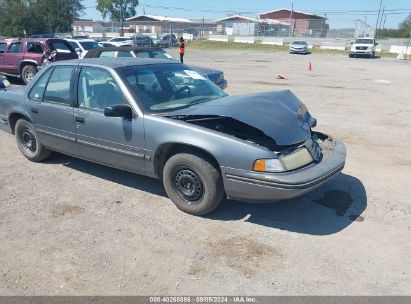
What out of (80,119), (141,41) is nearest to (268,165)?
(80,119)

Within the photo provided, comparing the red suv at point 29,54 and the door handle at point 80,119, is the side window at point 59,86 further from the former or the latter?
the red suv at point 29,54

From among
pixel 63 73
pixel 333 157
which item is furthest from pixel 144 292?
pixel 63 73

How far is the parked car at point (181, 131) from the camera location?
3691mm

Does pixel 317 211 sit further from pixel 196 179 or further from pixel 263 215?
pixel 196 179

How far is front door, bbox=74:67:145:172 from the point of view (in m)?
4.32

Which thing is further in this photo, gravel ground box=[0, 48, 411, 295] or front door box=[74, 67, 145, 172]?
front door box=[74, 67, 145, 172]

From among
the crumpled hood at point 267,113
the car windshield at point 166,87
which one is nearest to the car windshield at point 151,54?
the car windshield at point 166,87

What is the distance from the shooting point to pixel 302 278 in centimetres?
316

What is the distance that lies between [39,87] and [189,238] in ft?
10.5

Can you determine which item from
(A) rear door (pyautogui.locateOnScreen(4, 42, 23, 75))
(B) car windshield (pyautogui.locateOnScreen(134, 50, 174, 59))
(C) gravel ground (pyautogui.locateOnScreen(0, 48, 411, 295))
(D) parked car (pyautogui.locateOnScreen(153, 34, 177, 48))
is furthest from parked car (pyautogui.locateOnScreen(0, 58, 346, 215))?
(D) parked car (pyautogui.locateOnScreen(153, 34, 177, 48))

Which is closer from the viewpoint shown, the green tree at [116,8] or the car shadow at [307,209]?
the car shadow at [307,209]

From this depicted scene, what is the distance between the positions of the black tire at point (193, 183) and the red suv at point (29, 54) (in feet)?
33.6

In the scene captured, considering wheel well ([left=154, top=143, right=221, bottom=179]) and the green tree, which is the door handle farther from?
the green tree

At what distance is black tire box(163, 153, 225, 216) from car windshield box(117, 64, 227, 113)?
70cm
